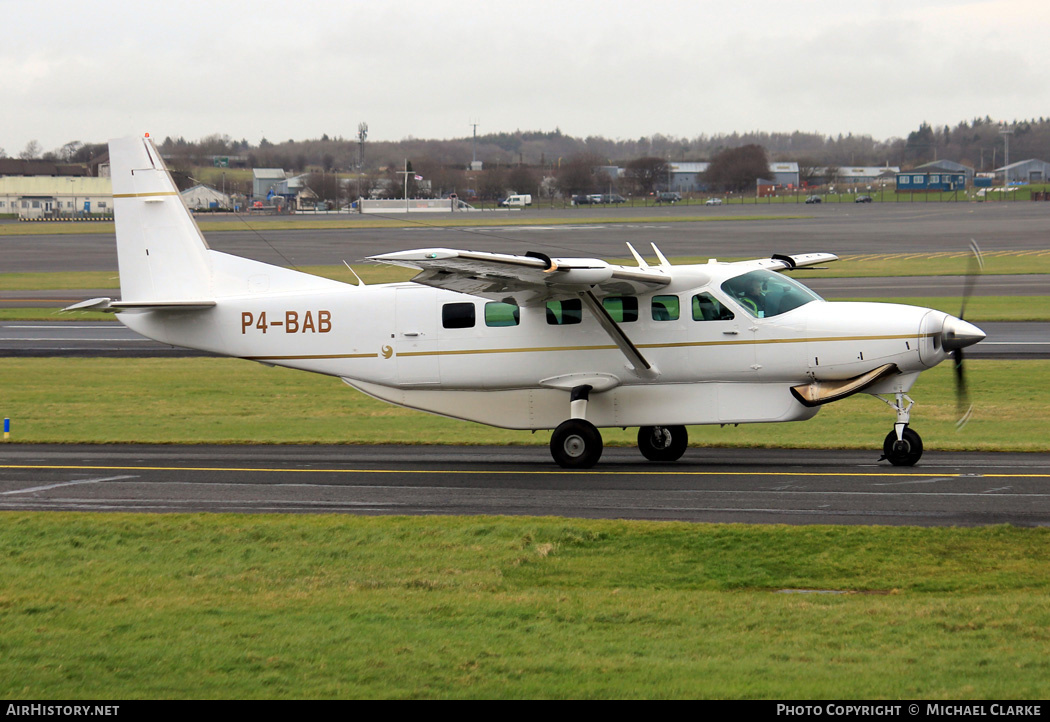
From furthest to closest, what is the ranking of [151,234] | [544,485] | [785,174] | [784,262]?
[785,174] → [151,234] → [784,262] → [544,485]

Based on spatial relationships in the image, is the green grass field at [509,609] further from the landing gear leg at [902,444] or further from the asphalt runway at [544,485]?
the landing gear leg at [902,444]

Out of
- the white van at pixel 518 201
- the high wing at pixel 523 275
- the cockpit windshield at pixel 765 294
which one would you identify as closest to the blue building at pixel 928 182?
the white van at pixel 518 201

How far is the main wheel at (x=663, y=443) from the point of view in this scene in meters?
18.5

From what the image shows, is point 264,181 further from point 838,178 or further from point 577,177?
point 838,178

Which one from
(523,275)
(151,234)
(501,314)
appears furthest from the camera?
(151,234)

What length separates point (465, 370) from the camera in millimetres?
18453

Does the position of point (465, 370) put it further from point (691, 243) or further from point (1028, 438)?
point (691, 243)

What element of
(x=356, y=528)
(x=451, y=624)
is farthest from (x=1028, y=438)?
(x=451, y=624)

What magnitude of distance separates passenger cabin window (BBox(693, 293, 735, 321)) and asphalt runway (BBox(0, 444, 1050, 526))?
234cm

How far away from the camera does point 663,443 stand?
18.6 meters

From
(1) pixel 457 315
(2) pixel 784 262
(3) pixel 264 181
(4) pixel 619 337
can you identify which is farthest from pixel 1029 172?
(1) pixel 457 315

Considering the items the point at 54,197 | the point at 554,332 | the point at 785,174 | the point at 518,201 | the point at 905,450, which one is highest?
the point at 785,174

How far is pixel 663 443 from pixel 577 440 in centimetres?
172
